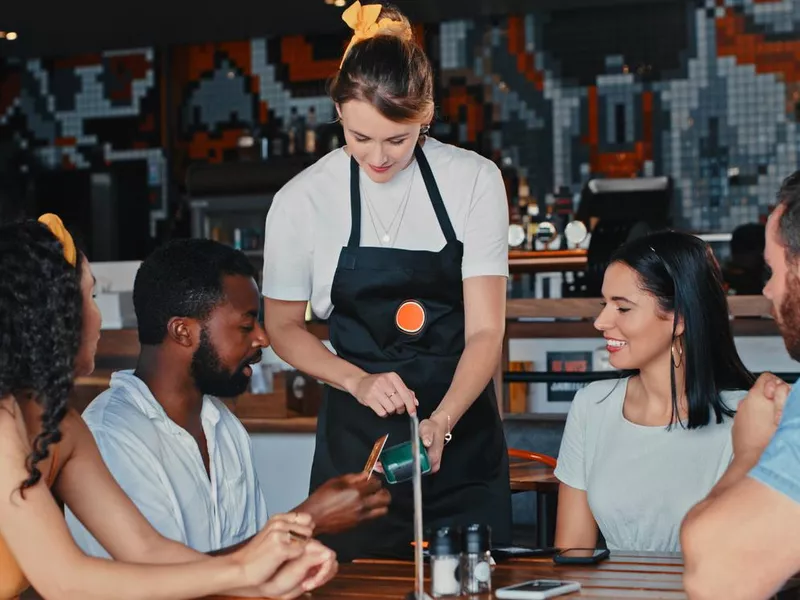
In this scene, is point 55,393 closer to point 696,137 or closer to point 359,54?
point 359,54

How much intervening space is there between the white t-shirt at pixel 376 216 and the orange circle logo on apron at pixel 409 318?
0.13m

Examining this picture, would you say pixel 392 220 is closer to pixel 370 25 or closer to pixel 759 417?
pixel 370 25

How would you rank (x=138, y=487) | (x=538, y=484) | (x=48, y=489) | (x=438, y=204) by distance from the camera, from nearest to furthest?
(x=48, y=489) → (x=138, y=487) → (x=438, y=204) → (x=538, y=484)

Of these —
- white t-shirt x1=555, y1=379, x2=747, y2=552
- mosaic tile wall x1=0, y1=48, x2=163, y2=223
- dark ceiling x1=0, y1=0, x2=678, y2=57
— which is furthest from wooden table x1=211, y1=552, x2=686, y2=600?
mosaic tile wall x1=0, y1=48, x2=163, y2=223

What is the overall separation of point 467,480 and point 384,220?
0.59 meters

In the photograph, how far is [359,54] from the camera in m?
2.29

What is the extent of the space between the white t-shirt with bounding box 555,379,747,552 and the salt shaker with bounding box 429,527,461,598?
83 cm

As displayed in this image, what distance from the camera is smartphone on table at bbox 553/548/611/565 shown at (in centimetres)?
192

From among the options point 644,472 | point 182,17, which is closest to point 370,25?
point 644,472

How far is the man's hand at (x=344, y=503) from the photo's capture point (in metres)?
1.85

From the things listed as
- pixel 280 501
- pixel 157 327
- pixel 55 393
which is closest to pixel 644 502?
pixel 157 327

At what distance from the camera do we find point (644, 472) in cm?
246

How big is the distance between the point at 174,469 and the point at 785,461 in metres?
1.24

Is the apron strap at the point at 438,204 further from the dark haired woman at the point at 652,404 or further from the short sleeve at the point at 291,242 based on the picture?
the dark haired woman at the point at 652,404
